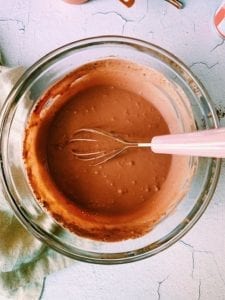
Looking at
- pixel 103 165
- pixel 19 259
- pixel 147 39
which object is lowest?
pixel 19 259

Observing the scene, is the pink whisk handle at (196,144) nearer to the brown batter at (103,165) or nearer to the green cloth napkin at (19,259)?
the brown batter at (103,165)

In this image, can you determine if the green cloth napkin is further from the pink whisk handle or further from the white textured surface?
the pink whisk handle

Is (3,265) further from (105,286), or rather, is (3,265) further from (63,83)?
(63,83)

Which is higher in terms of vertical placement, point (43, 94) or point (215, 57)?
point (215, 57)

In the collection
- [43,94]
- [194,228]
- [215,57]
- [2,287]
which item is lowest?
[2,287]

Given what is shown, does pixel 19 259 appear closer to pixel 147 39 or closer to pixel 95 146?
pixel 95 146

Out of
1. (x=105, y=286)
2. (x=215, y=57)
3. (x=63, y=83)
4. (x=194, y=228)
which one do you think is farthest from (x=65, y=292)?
(x=215, y=57)

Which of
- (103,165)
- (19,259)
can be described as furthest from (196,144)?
(19,259)
